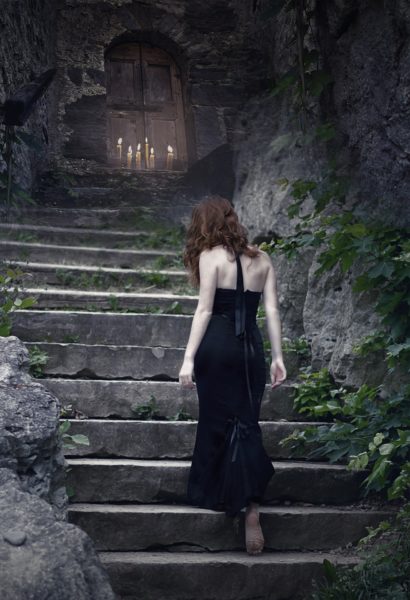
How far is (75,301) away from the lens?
5344 millimetres

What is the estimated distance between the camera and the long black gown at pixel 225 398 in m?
3.61

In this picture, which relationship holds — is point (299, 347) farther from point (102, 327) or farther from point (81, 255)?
point (81, 255)

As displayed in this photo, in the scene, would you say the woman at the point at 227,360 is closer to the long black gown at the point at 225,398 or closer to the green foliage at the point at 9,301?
the long black gown at the point at 225,398

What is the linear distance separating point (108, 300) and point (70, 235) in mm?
1609

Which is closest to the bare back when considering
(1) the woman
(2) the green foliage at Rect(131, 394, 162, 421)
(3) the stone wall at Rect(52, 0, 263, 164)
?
(1) the woman

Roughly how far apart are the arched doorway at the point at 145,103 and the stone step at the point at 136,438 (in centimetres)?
591

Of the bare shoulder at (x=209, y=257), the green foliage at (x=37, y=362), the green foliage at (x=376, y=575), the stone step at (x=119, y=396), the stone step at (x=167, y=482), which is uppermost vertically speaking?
the bare shoulder at (x=209, y=257)

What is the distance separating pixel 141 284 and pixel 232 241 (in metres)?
2.50

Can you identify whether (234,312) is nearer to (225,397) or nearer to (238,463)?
(225,397)

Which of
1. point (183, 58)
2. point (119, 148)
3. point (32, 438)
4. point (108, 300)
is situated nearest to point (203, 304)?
point (32, 438)

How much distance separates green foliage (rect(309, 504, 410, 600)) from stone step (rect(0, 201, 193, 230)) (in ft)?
15.0

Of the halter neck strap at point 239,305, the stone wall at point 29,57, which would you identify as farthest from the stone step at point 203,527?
the stone wall at point 29,57

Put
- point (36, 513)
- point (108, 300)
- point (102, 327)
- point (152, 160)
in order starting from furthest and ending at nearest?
point (152, 160) < point (108, 300) < point (102, 327) < point (36, 513)

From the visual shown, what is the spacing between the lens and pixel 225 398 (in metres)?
3.63
